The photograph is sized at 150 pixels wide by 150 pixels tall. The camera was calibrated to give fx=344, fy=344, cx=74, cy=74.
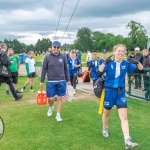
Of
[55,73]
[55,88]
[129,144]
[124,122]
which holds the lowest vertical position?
[129,144]

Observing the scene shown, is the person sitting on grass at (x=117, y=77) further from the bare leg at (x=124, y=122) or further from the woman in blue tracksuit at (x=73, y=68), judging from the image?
the woman in blue tracksuit at (x=73, y=68)

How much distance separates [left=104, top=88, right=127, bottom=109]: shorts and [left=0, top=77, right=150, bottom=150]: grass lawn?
736 millimetres

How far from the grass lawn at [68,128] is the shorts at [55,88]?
0.66m

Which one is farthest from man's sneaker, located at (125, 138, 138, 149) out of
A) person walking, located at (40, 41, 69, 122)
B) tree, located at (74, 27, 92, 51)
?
tree, located at (74, 27, 92, 51)

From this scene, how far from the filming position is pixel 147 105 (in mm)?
10719

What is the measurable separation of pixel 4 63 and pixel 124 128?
5.98 m

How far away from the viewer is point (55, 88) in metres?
8.47

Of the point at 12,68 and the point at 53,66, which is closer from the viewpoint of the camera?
the point at 53,66

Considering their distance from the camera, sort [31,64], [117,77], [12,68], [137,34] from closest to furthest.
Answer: [117,77], [12,68], [31,64], [137,34]

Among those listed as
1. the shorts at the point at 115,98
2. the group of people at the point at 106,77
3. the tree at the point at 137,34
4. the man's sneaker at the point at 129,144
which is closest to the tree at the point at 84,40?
the tree at the point at 137,34

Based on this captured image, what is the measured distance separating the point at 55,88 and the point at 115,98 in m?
2.41

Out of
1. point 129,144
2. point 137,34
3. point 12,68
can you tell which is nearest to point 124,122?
point 129,144

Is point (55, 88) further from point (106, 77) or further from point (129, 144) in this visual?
point (129, 144)

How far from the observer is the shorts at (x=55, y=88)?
837 centimetres
